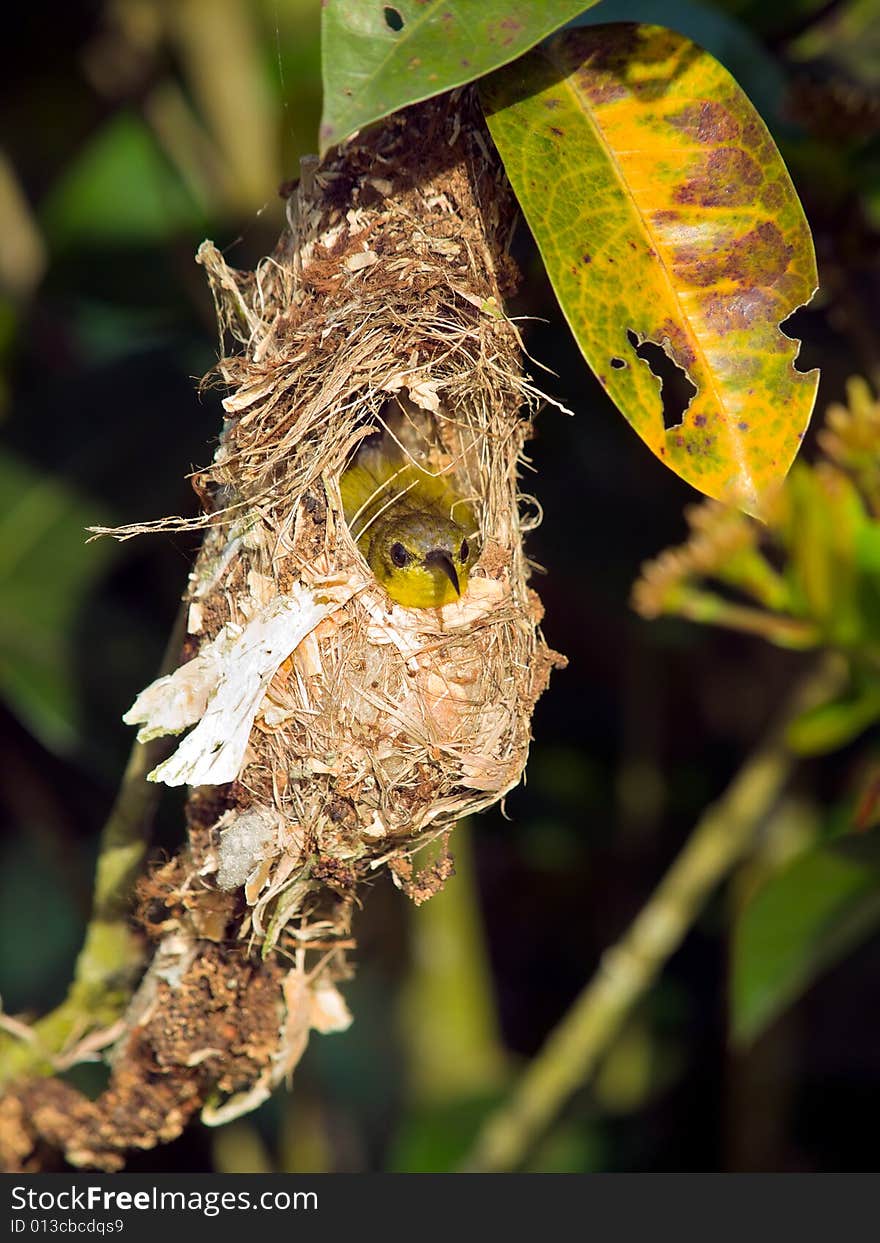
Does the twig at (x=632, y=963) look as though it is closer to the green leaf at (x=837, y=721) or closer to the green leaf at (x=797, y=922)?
the green leaf at (x=797, y=922)

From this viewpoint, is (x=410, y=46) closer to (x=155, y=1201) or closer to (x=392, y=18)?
(x=392, y=18)

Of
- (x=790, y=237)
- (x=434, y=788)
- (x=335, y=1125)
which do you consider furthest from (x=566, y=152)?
(x=335, y=1125)

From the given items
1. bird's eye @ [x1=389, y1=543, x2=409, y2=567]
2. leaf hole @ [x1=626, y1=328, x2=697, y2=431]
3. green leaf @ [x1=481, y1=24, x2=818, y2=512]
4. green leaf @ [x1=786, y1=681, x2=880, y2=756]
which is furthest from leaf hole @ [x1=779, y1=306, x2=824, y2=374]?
green leaf @ [x1=481, y1=24, x2=818, y2=512]

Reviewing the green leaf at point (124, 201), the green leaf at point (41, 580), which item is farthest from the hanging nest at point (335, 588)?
the green leaf at point (124, 201)

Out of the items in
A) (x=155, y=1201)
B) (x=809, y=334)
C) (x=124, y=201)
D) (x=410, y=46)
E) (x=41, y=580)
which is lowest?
(x=155, y=1201)

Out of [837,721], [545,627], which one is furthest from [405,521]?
[545,627]

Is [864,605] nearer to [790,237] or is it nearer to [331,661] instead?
[790,237]

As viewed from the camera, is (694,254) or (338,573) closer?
(694,254)
